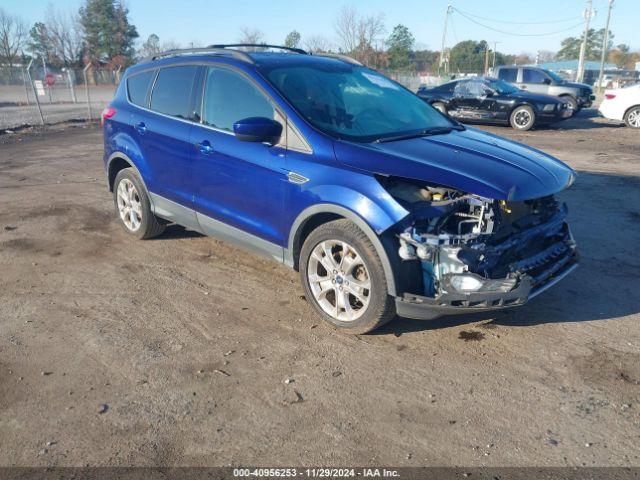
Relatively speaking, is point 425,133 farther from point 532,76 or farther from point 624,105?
point 532,76

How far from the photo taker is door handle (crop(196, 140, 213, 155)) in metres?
4.59

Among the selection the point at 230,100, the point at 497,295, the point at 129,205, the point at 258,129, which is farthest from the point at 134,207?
the point at 497,295

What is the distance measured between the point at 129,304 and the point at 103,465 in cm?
193

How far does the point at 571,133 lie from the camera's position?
1545 cm

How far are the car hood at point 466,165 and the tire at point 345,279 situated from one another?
489 millimetres

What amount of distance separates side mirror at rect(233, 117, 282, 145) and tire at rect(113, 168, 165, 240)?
79.5 inches

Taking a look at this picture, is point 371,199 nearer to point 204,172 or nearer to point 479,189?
point 479,189

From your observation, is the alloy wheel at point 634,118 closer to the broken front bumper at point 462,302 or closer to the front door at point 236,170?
the broken front bumper at point 462,302

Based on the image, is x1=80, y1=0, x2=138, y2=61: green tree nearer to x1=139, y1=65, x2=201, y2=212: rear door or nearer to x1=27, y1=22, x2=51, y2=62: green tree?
x1=27, y1=22, x2=51, y2=62: green tree

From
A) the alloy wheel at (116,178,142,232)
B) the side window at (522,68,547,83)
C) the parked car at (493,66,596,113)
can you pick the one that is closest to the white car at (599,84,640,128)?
the parked car at (493,66,596,113)

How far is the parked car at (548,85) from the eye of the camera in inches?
720

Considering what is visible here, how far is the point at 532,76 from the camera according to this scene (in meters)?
19.4

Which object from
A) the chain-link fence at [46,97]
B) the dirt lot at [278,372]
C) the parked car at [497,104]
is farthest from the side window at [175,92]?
the chain-link fence at [46,97]

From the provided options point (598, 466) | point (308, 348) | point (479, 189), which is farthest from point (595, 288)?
point (308, 348)
